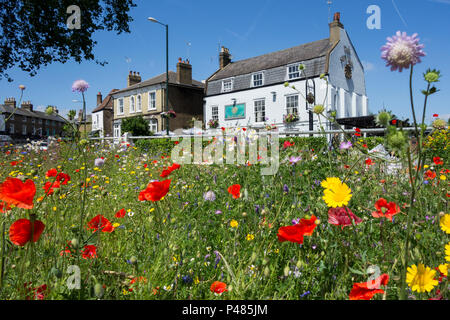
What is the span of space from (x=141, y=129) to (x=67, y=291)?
23.3 m

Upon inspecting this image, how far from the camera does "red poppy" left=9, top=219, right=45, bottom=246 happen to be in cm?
103

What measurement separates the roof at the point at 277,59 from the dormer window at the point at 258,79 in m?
0.48

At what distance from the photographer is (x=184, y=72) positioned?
28875 mm

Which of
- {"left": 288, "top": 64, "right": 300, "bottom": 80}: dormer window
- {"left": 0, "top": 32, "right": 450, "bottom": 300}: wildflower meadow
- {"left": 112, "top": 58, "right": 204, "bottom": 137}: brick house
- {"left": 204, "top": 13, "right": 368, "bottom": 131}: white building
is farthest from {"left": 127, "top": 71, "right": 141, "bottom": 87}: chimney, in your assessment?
{"left": 0, "top": 32, "right": 450, "bottom": 300}: wildflower meadow

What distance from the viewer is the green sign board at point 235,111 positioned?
83.2 feet

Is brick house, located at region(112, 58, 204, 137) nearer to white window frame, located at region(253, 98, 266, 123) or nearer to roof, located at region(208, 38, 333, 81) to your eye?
roof, located at region(208, 38, 333, 81)

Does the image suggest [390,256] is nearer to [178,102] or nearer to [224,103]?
[224,103]

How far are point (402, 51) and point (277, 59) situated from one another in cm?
2551

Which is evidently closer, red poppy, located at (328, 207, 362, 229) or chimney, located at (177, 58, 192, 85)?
red poppy, located at (328, 207, 362, 229)

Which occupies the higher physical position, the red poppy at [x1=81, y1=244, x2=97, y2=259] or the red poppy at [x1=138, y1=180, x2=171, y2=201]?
the red poppy at [x1=138, y1=180, x2=171, y2=201]

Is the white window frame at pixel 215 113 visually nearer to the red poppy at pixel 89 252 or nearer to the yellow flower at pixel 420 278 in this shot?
the red poppy at pixel 89 252

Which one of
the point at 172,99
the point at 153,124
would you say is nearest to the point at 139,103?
the point at 153,124

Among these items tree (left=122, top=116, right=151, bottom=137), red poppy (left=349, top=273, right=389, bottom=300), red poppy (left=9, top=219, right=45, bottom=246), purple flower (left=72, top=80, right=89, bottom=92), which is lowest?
red poppy (left=349, top=273, right=389, bottom=300)

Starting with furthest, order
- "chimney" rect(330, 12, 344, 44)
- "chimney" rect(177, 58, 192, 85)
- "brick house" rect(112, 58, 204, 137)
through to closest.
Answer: "chimney" rect(177, 58, 192, 85)
"brick house" rect(112, 58, 204, 137)
"chimney" rect(330, 12, 344, 44)
